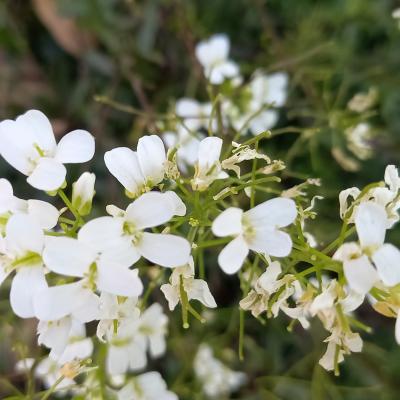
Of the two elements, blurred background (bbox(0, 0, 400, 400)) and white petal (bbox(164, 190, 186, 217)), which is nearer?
white petal (bbox(164, 190, 186, 217))

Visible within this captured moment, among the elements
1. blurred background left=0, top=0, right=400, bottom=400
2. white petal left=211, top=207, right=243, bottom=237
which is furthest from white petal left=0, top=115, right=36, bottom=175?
blurred background left=0, top=0, right=400, bottom=400

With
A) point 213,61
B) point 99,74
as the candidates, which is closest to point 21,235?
point 213,61

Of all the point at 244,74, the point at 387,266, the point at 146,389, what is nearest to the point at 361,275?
the point at 387,266

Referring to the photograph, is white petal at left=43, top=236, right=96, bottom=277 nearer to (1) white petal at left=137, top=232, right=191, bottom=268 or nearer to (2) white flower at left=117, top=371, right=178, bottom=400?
(1) white petal at left=137, top=232, right=191, bottom=268

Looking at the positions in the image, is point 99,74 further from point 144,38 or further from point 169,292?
point 169,292

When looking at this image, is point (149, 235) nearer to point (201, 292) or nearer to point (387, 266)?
point (201, 292)

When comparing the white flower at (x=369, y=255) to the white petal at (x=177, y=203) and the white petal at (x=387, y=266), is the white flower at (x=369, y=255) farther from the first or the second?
the white petal at (x=177, y=203)
